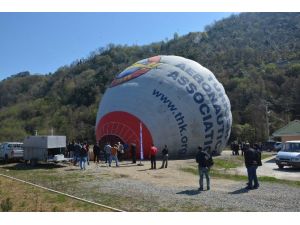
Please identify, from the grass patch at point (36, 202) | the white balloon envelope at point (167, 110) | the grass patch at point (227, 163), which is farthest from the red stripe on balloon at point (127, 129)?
the grass patch at point (36, 202)

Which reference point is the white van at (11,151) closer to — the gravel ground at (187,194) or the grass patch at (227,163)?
the gravel ground at (187,194)

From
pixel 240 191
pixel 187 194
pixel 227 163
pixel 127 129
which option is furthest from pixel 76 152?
pixel 240 191

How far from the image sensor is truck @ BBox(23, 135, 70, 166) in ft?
79.4

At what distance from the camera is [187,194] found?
14.1 metres

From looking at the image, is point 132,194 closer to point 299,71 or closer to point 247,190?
point 247,190

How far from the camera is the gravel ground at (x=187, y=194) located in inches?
466

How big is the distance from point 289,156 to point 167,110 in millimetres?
7415

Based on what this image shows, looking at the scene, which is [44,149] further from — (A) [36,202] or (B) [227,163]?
(A) [36,202]

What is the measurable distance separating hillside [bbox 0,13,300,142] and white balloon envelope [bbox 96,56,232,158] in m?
36.2

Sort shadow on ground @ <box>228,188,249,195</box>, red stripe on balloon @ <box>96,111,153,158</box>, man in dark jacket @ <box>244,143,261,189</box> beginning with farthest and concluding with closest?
red stripe on balloon @ <box>96,111,153,158</box> < man in dark jacket @ <box>244,143,261,189</box> < shadow on ground @ <box>228,188,249,195</box>

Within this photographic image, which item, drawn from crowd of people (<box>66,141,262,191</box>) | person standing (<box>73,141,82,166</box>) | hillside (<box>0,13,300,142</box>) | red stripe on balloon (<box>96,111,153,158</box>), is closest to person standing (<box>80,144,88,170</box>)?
crowd of people (<box>66,141,262,191</box>)

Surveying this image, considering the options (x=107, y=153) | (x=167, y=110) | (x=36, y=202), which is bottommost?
(x=36, y=202)

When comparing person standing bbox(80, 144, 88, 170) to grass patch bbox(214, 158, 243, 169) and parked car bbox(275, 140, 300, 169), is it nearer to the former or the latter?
grass patch bbox(214, 158, 243, 169)

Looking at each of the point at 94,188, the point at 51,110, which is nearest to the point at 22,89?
the point at 51,110
